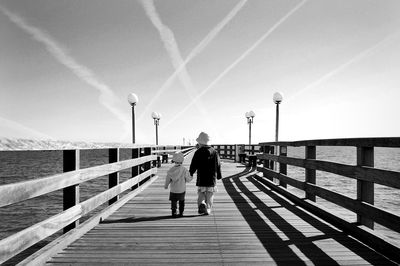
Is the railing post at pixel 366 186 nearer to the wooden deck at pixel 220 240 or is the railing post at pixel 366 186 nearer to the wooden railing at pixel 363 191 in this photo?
the wooden railing at pixel 363 191

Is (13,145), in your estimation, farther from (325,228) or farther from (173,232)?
(325,228)

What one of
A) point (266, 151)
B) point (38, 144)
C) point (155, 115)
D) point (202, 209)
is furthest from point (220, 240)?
point (155, 115)

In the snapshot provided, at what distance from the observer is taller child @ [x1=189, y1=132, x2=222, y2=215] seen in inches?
273

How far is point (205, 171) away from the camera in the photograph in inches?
275

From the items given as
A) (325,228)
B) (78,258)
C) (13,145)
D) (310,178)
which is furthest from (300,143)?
(13,145)

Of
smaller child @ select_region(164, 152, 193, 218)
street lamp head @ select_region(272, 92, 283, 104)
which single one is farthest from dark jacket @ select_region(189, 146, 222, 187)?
street lamp head @ select_region(272, 92, 283, 104)

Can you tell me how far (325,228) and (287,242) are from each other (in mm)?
1016

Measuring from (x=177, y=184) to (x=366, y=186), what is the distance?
3.19 m

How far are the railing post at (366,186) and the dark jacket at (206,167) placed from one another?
109 inches

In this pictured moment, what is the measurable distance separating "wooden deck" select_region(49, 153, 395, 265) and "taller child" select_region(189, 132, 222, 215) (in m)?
0.33

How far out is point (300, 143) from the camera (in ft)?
24.7

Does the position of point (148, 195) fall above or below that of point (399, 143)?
below

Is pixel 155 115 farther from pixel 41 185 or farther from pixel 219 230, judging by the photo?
pixel 41 185

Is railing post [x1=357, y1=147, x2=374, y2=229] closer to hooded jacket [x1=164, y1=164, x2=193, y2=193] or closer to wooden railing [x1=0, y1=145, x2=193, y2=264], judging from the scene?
hooded jacket [x1=164, y1=164, x2=193, y2=193]
